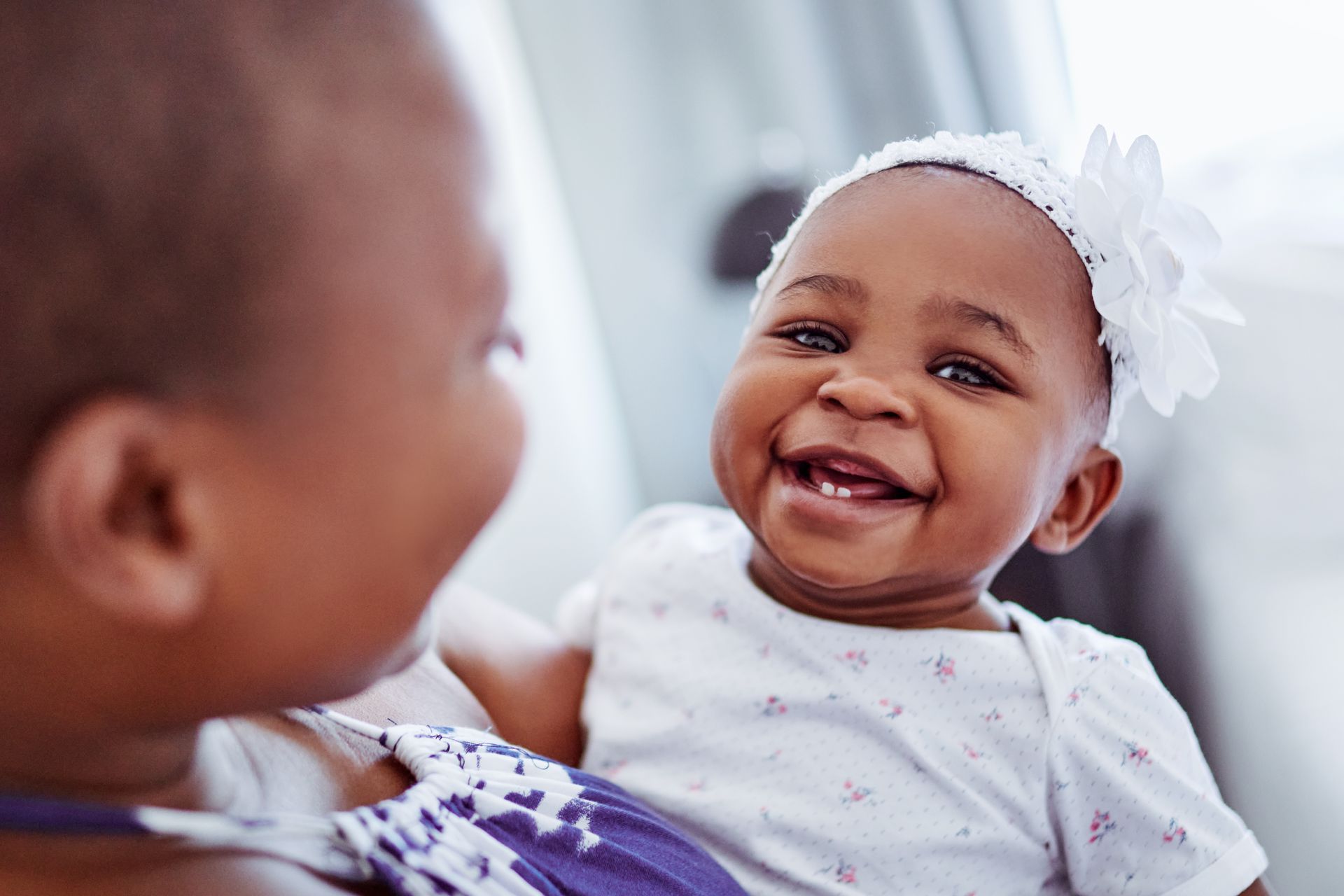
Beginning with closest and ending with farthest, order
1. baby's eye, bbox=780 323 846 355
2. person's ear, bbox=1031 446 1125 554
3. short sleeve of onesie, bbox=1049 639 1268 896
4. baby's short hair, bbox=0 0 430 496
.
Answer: baby's short hair, bbox=0 0 430 496 < short sleeve of onesie, bbox=1049 639 1268 896 < baby's eye, bbox=780 323 846 355 < person's ear, bbox=1031 446 1125 554

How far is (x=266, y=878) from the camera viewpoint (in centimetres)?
54

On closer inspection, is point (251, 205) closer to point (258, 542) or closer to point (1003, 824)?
point (258, 542)

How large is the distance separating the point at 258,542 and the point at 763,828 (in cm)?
57

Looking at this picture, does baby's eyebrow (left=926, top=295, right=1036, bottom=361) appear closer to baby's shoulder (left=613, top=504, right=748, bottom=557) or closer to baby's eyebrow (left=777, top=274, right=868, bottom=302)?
baby's eyebrow (left=777, top=274, right=868, bottom=302)

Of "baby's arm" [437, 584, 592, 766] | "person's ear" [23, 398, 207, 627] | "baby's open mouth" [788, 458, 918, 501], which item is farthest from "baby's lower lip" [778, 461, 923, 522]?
"person's ear" [23, 398, 207, 627]

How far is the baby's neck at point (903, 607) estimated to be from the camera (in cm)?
101

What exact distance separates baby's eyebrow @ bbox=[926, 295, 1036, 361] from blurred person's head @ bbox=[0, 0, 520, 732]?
0.51 meters

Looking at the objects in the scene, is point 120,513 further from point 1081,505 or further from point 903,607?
point 1081,505

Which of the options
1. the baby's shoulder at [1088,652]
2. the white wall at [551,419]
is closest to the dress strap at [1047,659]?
the baby's shoulder at [1088,652]

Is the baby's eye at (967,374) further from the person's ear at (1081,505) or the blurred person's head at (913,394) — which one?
the person's ear at (1081,505)

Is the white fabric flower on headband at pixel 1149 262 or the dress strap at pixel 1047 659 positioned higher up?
the white fabric flower on headband at pixel 1149 262

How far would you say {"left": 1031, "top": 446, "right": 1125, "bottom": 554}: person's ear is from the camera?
1081mm

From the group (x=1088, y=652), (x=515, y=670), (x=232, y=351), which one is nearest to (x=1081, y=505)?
(x=1088, y=652)

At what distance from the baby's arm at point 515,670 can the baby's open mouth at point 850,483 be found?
0.33m
